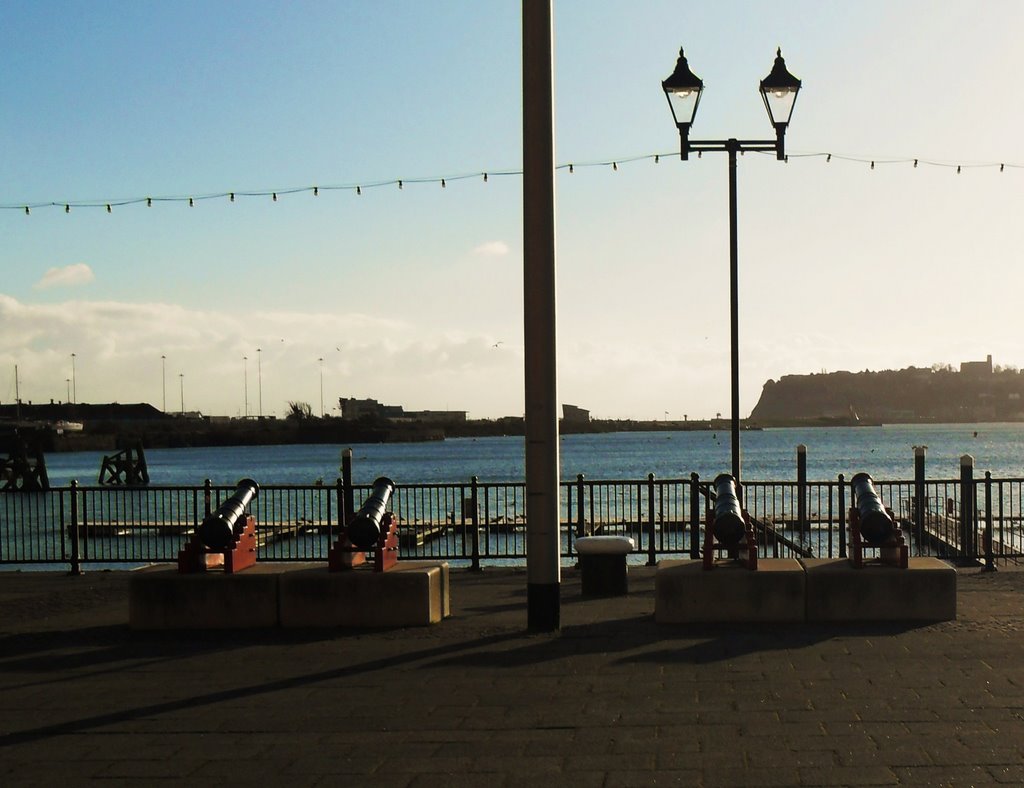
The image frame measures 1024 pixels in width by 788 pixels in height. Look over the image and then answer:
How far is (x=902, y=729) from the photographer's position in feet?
24.1

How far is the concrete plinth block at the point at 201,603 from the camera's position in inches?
466

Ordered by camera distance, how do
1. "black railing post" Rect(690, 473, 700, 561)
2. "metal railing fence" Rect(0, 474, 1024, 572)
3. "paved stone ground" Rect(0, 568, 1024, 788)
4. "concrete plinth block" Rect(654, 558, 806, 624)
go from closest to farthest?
"paved stone ground" Rect(0, 568, 1024, 788) < "concrete plinth block" Rect(654, 558, 806, 624) < "metal railing fence" Rect(0, 474, 1024, 572) < "black railing post" Rect(690, 473, 700, 561)

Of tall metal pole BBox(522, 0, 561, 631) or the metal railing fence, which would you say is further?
the metal railing fence

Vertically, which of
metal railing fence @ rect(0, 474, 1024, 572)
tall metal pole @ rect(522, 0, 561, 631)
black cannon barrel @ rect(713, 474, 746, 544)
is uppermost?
tall metal pole @ rect(522, 0, 561, 631)

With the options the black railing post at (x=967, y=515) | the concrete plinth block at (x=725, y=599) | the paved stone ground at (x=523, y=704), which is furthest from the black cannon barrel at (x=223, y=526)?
the black railing post at (x=967, y=515)

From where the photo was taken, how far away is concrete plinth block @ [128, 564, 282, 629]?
11844 mm

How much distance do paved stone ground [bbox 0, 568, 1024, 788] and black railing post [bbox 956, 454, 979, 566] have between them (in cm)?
392

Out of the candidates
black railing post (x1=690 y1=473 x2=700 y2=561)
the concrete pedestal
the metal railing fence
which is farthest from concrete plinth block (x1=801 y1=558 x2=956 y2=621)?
black railing post (x1=690 y1=473 x2=700 y2=561)

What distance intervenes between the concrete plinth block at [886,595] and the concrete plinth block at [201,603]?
16.4ft

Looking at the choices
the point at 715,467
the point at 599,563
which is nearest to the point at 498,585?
the point at 599,563

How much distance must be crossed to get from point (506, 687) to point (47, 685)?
332cm

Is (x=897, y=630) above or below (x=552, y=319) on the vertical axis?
below

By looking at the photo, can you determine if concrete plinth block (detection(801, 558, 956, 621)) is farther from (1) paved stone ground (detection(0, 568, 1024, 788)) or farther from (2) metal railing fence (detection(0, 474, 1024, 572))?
(2) metal railing fence (detection(0, 474, 1024, 572))

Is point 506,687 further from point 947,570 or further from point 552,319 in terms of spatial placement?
point 947,570
